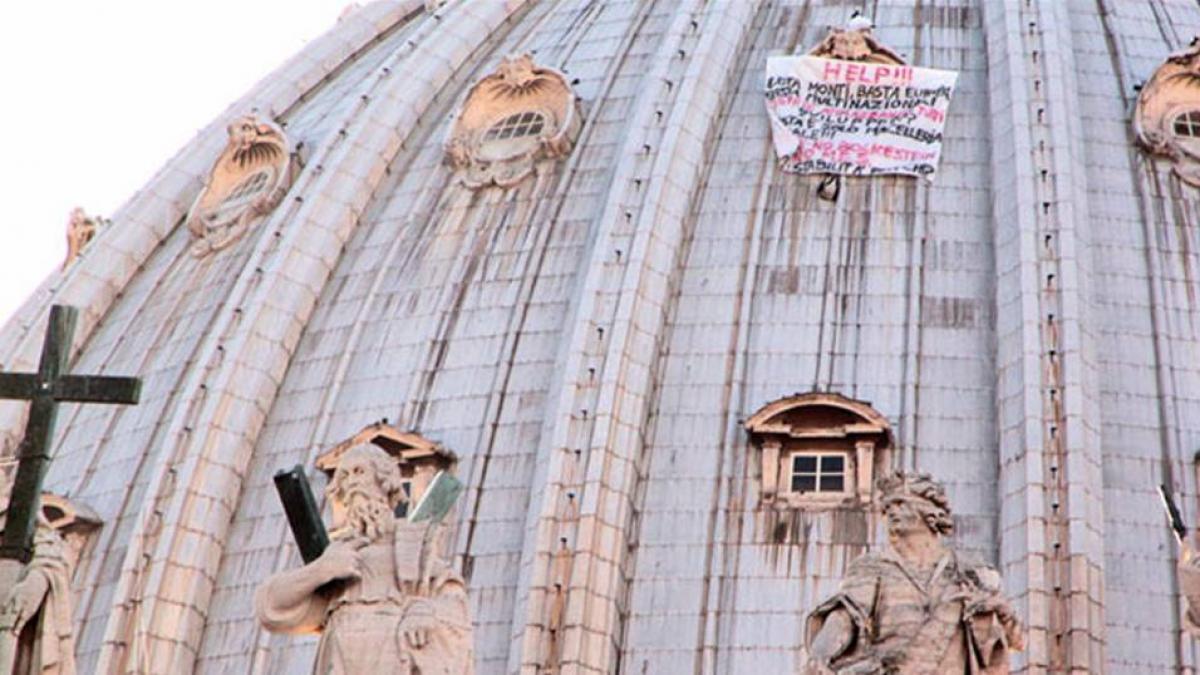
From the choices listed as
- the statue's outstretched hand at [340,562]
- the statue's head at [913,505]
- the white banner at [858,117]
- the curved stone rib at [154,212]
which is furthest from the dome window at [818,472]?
the statue's outstretched hand at [340,562]

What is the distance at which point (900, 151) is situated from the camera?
43312 mm

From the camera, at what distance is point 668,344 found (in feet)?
135

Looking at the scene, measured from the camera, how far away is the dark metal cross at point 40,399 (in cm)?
1989

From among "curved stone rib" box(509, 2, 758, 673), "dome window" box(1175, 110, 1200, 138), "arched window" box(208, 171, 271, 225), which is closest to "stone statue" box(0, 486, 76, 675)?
"curved stone rib" box(509, 2, 758, 673)

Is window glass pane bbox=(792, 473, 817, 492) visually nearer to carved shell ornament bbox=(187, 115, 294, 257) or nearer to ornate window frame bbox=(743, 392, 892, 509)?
ornate window frame bbox=(743, 392, 892, 509)

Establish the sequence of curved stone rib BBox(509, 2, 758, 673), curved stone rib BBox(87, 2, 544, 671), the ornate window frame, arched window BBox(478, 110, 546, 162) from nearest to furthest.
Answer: curved stone rib BBox(509, 2, 758, 673)
the ornate window frame
curved stone rib BBox(87, 2, 544, 671)
arched window BBox(478, 110, 546, 162)

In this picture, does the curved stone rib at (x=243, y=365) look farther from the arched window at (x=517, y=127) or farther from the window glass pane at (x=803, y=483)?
the window glass pane at (x=803, y=483)

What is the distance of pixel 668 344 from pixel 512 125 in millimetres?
6039

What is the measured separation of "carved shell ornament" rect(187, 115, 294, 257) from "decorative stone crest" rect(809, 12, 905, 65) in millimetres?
Result: 8393

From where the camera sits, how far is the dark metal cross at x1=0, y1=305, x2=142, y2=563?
19891 mm

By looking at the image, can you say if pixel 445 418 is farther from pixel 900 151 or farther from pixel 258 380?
pixel 900 151

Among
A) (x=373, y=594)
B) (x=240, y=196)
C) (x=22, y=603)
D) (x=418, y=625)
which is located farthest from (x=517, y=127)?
(x=418, y=625)

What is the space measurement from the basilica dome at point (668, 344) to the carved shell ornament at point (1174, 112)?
0.05m

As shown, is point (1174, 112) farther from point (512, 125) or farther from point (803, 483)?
point (512, 125)
